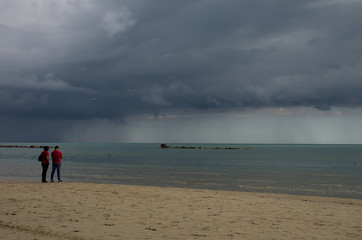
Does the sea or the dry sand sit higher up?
the dry sand

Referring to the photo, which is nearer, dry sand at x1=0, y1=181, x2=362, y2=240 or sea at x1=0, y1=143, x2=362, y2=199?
dry sand at x1=0, y1=181, x2=362, y2=240

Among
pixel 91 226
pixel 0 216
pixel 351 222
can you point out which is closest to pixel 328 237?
pixel 351 222

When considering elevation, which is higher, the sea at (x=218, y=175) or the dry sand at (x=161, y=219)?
the dry sand at (x=161, y=219)

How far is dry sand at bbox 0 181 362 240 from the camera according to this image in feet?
32.8

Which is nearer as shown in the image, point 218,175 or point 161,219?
point 161,219

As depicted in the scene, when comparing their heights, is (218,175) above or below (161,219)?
below

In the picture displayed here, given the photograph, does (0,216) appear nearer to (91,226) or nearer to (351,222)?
(91,226)

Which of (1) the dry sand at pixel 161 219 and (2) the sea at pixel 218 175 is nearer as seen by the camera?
(1) the dry sand at pixel 161 219

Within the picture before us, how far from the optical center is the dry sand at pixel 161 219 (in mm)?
10000

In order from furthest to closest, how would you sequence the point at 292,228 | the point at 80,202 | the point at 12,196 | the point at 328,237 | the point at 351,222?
the point at 12,196
the point at 80,202
the point at 351,222
the point at 292,228
the point at 328,237

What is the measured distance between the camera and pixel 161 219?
39.8 ft

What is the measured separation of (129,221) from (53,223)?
255 centimetres

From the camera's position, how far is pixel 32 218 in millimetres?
11578

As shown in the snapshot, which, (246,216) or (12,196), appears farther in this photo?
(12,196)
